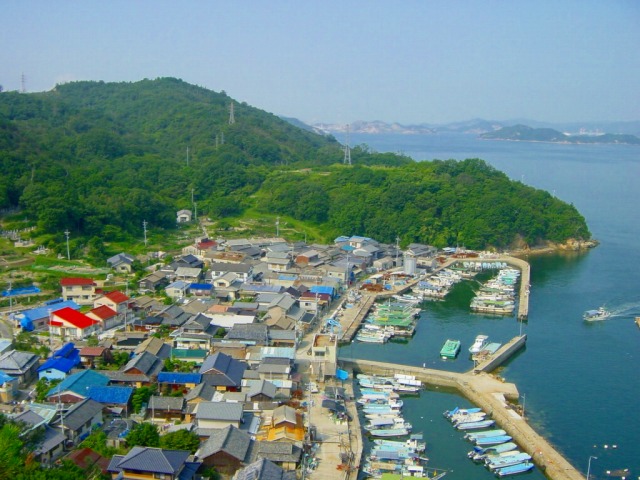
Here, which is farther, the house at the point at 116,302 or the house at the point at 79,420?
the house at the point at 116,302

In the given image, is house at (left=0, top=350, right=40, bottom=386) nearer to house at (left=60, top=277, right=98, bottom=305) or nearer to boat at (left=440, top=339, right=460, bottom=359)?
house at (left=60, top=277, right=98, bottom=305)

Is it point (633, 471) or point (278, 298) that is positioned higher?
point (278, 298)

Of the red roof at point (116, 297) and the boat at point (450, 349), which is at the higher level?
the red roof at point (116, 297)

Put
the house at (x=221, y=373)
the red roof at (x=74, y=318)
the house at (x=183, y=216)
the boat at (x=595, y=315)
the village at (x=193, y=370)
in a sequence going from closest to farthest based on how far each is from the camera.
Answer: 1. the village at (x=193, y=370)
2. the house at (x=221, y=373)
3. the red roof at (x=74, y=318)
4. the boat at (x=595, y=315)
5. the house at (x=183, y=216)

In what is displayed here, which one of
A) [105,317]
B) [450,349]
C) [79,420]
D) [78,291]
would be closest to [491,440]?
[450,349]

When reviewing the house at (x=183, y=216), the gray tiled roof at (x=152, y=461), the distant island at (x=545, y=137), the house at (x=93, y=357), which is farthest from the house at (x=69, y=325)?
the distant island at (x=545, y=137)

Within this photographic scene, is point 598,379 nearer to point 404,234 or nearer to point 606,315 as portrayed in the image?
point 606,315

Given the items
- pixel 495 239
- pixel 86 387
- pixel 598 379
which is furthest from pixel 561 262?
pixel 86 387

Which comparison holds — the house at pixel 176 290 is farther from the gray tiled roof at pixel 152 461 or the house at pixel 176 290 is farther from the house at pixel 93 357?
the gray tiled roof at pixel 152 461
